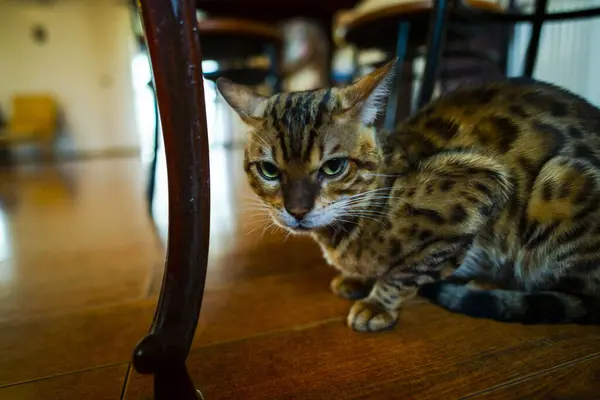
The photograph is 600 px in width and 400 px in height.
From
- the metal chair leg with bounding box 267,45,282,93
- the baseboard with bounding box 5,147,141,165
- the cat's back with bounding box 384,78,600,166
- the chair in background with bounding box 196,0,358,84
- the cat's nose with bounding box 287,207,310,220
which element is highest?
the chair in background with bounding box 196,0,358,84

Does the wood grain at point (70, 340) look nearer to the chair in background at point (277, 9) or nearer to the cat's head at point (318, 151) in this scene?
the cat's head at point (318, 151)

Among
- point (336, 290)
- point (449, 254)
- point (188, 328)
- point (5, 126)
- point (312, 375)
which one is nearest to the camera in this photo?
point (188, 328)

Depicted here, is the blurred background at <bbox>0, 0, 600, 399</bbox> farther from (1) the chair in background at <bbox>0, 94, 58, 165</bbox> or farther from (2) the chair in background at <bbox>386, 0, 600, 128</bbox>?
(1) the chair in background at <bbox>0, 94, 58, 165</bbox>

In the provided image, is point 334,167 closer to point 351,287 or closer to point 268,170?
point 268,170

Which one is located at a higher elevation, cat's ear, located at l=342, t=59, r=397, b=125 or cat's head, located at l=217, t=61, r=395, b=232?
cat's ear, located at l=342, t=59, r=397, b=125

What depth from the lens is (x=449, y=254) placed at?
29.3 inches

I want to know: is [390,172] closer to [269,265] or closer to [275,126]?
[275,126]

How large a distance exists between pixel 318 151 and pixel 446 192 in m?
0.24

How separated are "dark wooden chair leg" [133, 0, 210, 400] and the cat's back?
1.43ft

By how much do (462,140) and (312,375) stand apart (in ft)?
1.67

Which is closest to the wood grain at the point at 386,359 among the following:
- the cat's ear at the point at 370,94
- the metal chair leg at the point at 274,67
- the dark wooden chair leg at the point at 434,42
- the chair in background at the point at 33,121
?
the cat's ear at the point at 370,94

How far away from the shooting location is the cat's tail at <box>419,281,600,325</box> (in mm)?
685

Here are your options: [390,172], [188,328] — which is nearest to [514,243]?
[390,172]

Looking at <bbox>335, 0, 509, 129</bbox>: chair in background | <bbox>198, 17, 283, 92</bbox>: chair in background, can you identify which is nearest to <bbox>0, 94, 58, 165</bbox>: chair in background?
<bbox>198, 17, 283, 92</bbox>: chair in background
